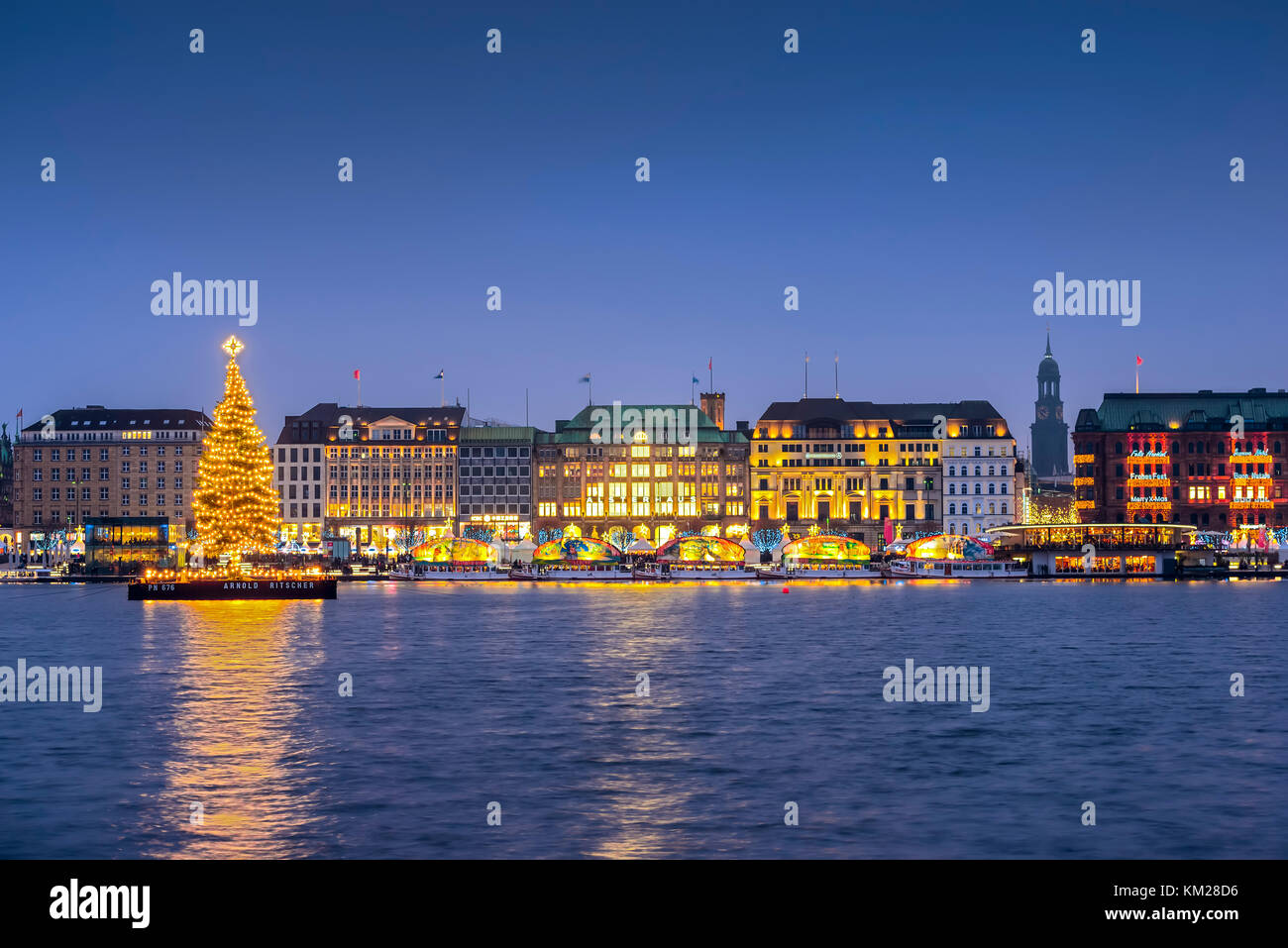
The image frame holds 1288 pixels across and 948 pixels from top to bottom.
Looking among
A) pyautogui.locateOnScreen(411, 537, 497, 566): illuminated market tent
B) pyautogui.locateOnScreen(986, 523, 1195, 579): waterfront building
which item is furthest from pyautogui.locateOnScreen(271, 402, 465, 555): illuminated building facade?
pyautogui.locateOnScreen(986, 523, 1195, 579): waterfront building

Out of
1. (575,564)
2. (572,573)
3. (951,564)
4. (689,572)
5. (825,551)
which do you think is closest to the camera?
(951,564)

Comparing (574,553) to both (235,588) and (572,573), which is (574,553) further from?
(235,588)

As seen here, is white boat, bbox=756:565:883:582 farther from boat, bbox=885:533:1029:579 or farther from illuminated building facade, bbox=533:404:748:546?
illuminated building facade, bbox=533:404:748:546

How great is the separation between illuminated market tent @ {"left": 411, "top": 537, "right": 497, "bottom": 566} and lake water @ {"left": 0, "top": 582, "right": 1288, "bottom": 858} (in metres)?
71.6

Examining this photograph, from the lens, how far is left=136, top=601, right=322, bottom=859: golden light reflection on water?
86.8ft

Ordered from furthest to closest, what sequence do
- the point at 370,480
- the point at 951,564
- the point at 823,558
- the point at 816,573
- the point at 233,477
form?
the point at 370,480 → the point at 823,558 → the point at 951,564 → the point at 816,573 → the point at 233,477

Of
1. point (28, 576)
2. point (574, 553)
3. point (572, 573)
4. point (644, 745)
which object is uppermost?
point (574, 553)

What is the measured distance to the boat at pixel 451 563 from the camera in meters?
143

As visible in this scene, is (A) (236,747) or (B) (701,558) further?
(B) (701,558)

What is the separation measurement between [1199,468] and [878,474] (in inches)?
1684

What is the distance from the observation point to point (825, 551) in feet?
488

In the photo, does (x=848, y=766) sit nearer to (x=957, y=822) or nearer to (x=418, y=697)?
(x=957, y=822)

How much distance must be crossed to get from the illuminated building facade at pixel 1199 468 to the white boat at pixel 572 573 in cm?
7262

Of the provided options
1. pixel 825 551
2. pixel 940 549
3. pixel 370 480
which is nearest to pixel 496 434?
pixel 370 480
